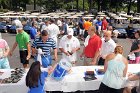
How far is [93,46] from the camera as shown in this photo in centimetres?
901

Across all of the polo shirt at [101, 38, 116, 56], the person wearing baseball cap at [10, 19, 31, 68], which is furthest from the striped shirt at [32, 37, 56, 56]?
the polo shirt at [101, 38, 116, 56]

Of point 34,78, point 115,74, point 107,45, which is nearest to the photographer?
point 34,78

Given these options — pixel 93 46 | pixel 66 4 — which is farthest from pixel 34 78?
pixel 66 4

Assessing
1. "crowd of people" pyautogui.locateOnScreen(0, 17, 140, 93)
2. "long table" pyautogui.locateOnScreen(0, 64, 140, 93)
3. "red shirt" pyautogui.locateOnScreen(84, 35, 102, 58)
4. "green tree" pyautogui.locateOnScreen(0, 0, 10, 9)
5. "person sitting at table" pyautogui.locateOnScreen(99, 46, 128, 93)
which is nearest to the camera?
"crowd of people" pyautogui.locateOnScreen(0, 17, 140, 93)

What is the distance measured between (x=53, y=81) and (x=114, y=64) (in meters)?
1.38

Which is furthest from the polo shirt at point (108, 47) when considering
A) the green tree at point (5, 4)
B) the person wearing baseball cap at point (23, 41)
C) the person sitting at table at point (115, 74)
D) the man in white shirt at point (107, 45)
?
the green tree at point (5, 4)

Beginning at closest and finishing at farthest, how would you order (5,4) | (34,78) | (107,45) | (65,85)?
1. (34,78)
2. (65,85)
3. (107,45)
4. (5,4)

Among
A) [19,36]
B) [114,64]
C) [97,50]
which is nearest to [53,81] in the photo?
[114,64]

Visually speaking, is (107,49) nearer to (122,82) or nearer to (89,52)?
(89,52)

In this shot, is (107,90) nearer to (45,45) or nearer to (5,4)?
(45,45)

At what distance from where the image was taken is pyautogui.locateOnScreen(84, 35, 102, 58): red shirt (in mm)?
8946

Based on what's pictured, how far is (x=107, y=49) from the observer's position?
361 inches

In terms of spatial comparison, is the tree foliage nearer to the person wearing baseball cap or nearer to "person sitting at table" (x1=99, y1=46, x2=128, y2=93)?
the person wearing baseball cap

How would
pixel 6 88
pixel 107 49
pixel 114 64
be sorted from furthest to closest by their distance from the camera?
pixel 107 49
pixel 6 88
pixel 114 64
